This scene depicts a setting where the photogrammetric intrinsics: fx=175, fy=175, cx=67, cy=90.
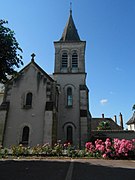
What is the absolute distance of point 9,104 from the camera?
19.2m

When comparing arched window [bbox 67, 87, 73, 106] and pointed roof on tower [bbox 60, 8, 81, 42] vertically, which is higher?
pointed roof on tower [bbox 60, 8, 81, 42]

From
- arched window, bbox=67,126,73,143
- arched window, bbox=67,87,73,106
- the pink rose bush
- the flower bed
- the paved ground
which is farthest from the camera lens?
arched window, bbox=67,87,73,106

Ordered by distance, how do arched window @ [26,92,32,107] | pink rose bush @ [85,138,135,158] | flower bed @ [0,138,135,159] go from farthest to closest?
arched window @ [26,92,32,107]
flower bed @ [0,138,135,159]
pink rose bush @ [85,138,135,158]

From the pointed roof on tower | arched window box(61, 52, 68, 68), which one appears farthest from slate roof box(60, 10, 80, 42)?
arched window box(61, 52, 68, 68)

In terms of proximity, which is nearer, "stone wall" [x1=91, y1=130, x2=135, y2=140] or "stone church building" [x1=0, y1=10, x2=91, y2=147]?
"stone church building" [x1=0, y1=10, x2=91, y2=147]

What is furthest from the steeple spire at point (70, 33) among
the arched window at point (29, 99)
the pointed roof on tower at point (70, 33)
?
the arched window at point (29, 99)

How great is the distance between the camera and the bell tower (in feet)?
69.5

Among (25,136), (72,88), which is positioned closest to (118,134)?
(72,88)

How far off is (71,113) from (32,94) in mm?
5898

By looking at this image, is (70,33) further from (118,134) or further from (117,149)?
(117,149)

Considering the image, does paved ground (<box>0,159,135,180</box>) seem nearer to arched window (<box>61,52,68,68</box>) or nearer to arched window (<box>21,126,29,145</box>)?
arched window (<box>21,126,29,145</box>)

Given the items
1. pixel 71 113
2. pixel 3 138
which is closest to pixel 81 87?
pixel 71 113

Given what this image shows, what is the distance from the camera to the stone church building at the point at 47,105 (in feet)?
58.6

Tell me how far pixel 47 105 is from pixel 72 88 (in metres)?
6.42
